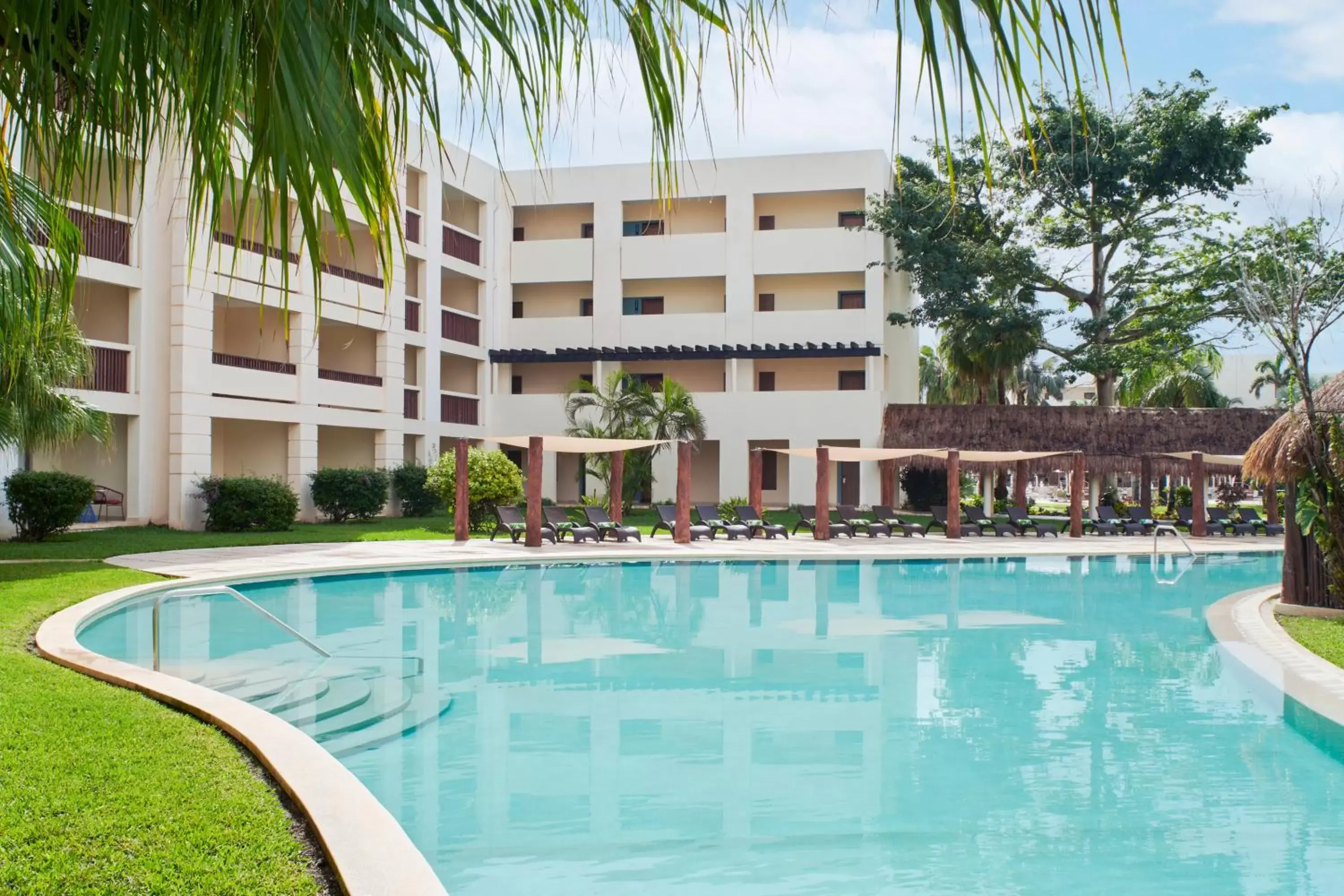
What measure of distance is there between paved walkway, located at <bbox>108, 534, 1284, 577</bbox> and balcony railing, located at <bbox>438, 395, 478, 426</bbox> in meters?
10.3

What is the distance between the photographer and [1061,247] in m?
35.4

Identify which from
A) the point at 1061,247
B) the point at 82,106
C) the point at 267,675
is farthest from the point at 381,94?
the point at 1061,247

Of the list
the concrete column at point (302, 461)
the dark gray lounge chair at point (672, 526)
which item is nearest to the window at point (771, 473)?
the dark gray lounge chair at point (672, 526)

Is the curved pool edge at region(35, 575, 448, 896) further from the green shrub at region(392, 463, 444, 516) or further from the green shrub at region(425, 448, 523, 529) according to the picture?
the green shrub at region(392, 463, 444, 516)

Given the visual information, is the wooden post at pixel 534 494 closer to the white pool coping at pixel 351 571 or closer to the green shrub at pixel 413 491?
the white pool coping at pixel 351 571

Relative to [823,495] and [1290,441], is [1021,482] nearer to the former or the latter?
[823,495]

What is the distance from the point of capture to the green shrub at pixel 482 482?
83.9 feet

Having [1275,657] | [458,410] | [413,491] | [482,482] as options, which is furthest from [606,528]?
[1275,657]

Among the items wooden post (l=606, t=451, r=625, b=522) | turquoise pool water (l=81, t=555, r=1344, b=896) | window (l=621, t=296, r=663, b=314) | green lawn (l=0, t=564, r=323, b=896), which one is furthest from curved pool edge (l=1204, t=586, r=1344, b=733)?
window (l=621, t=296, r=663, b=314)

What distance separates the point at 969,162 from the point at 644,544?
1641cm

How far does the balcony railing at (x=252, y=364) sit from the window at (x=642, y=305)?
12.2 m

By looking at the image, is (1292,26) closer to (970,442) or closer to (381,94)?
(381,94)

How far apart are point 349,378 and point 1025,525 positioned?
A: 1673cm

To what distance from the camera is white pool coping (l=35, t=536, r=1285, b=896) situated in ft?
14.8
